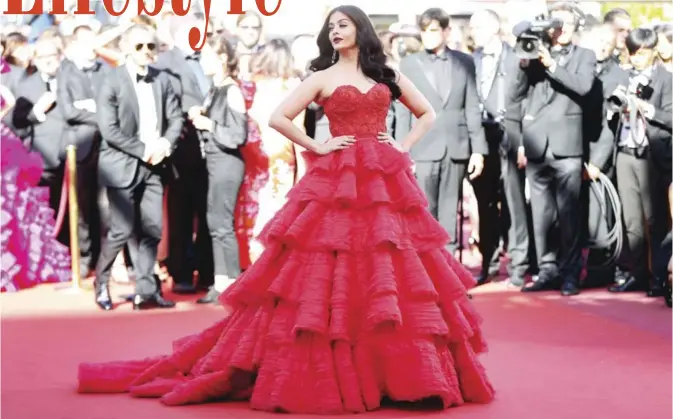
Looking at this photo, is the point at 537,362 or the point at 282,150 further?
the point at 282,150

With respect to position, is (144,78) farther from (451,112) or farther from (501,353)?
(501,353)

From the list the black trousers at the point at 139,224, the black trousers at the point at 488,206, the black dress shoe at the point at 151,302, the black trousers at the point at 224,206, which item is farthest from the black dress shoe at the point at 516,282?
the black trousers at the point at 139,224

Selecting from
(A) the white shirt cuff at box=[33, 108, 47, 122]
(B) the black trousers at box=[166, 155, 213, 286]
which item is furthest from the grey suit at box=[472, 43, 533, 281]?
(A) the white shirt cuff at box=[33, 108, 47, 122]

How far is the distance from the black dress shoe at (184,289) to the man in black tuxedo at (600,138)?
9.79 ft

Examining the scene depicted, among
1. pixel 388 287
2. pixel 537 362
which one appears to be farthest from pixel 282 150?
pixel 388 287

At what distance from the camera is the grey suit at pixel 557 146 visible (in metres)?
9.95

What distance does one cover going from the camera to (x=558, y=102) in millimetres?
10000

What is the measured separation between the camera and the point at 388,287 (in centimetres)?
577

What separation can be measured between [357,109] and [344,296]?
906 millimetres

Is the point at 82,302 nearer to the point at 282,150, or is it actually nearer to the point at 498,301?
the point at 282,150

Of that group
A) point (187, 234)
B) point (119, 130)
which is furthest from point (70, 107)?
point (119, 130)

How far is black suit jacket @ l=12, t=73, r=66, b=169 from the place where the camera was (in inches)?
443

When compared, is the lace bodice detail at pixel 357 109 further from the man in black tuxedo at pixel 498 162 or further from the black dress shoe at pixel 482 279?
the black dress shoe at pixel 482 279

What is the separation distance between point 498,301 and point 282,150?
76.7 inches
